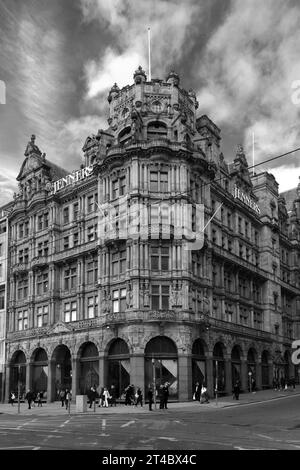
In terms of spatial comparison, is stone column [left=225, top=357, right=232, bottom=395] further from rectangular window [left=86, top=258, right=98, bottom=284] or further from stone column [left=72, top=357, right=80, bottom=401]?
rectangular window [left=86, top=258, right=98, bottom=284]

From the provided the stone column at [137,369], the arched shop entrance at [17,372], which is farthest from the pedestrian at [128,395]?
the arched shop entrance at [17,372]

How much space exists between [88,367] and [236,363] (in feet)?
55.6

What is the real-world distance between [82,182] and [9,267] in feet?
53.6

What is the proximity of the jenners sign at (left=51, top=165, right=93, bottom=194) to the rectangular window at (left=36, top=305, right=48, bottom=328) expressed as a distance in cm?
1353

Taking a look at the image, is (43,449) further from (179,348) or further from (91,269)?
(91,269)

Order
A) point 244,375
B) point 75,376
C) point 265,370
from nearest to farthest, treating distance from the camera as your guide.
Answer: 1. point 75,376
2. point 244,375
3. point 265,370

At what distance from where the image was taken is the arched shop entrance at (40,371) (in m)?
63.6

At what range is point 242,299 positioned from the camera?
228 feet

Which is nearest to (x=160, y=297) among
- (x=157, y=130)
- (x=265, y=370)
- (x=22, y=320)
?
(x=157, y=130)

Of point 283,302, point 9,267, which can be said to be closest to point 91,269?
point 9,267

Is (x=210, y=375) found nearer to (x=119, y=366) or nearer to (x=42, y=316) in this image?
(x=119, y=366)

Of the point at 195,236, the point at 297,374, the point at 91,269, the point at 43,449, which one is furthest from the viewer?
the point at 297,374

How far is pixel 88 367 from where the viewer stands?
190 ft

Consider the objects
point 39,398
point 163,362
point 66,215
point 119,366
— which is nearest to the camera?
point 163,362
